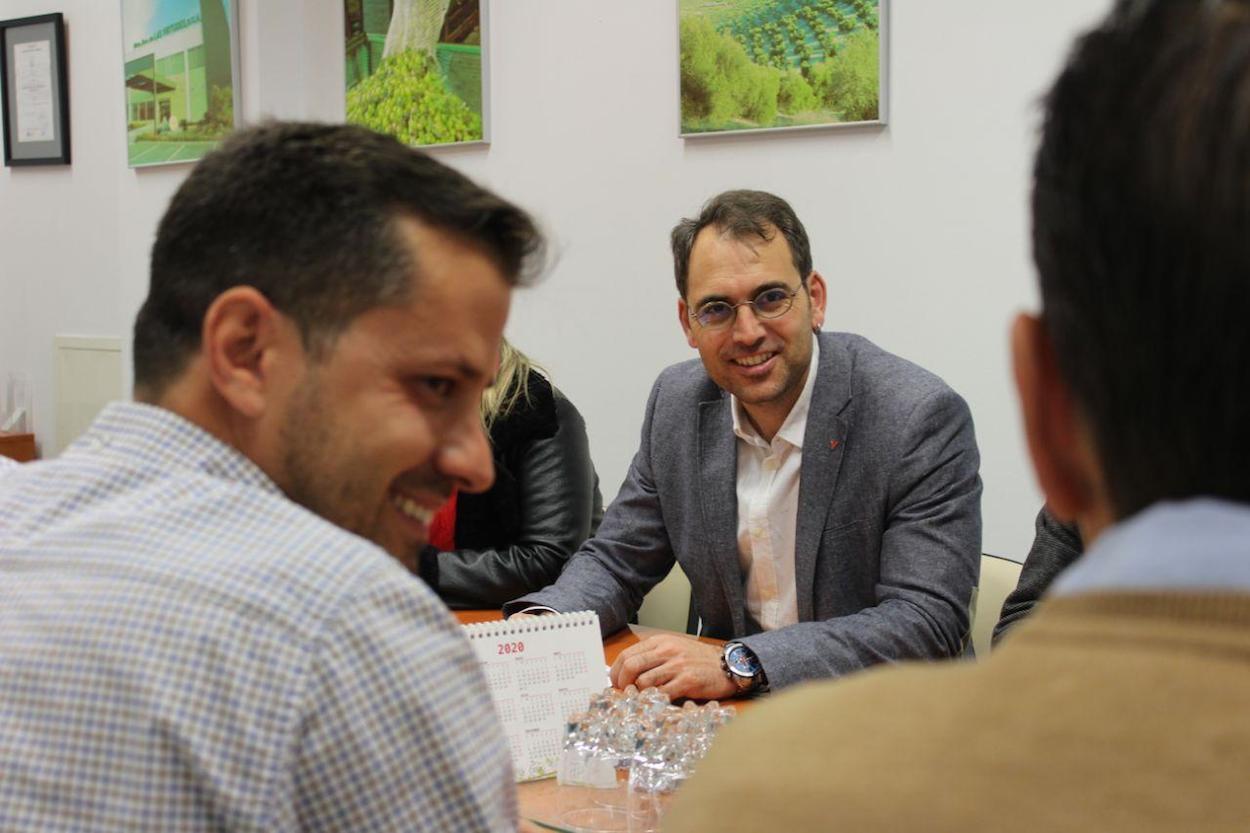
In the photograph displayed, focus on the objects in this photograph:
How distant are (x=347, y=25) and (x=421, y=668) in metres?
4.49

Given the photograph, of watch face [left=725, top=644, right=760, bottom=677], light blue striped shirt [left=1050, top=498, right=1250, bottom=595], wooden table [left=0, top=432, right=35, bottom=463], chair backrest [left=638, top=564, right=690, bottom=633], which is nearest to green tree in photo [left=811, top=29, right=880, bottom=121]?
chair backrest [left=638, top=564, right=690, bottom=633]

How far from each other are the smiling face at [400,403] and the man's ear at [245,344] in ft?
0.09

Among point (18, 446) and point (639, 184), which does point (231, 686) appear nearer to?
point (639, 184)

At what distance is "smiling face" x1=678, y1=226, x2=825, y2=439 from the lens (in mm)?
2865

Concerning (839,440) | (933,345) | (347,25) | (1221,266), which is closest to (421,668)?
(1221,266)

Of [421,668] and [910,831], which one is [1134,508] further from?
[421,668]

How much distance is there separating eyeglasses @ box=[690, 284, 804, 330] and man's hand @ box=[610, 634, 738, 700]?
2.62ft

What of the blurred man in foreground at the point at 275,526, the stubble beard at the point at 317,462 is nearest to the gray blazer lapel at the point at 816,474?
the blurred man in foreground at the point at 275,526

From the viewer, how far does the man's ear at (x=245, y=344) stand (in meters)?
1.21

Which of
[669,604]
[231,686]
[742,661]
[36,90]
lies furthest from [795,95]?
[36,90]

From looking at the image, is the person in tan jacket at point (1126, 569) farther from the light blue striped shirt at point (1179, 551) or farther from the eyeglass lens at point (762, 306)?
the eyeglass lens at point (762, 306)

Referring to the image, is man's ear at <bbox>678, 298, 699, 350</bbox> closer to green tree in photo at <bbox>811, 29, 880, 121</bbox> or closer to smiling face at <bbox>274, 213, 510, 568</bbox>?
green tree in photo at <bbox>811, 29, 880, 121</bbox>

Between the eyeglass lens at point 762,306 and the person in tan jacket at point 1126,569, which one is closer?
the person in tan jacket at point 1126,569

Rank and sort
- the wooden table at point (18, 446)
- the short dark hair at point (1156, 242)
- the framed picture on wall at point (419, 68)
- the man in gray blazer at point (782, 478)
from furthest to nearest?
1. the wooden table at point (18, 446)
2. the framed picture on wall at point (419, 68)
3. the man in gray blazer at point (782, 478)
4. the short dark hair at point (1156, 242)
